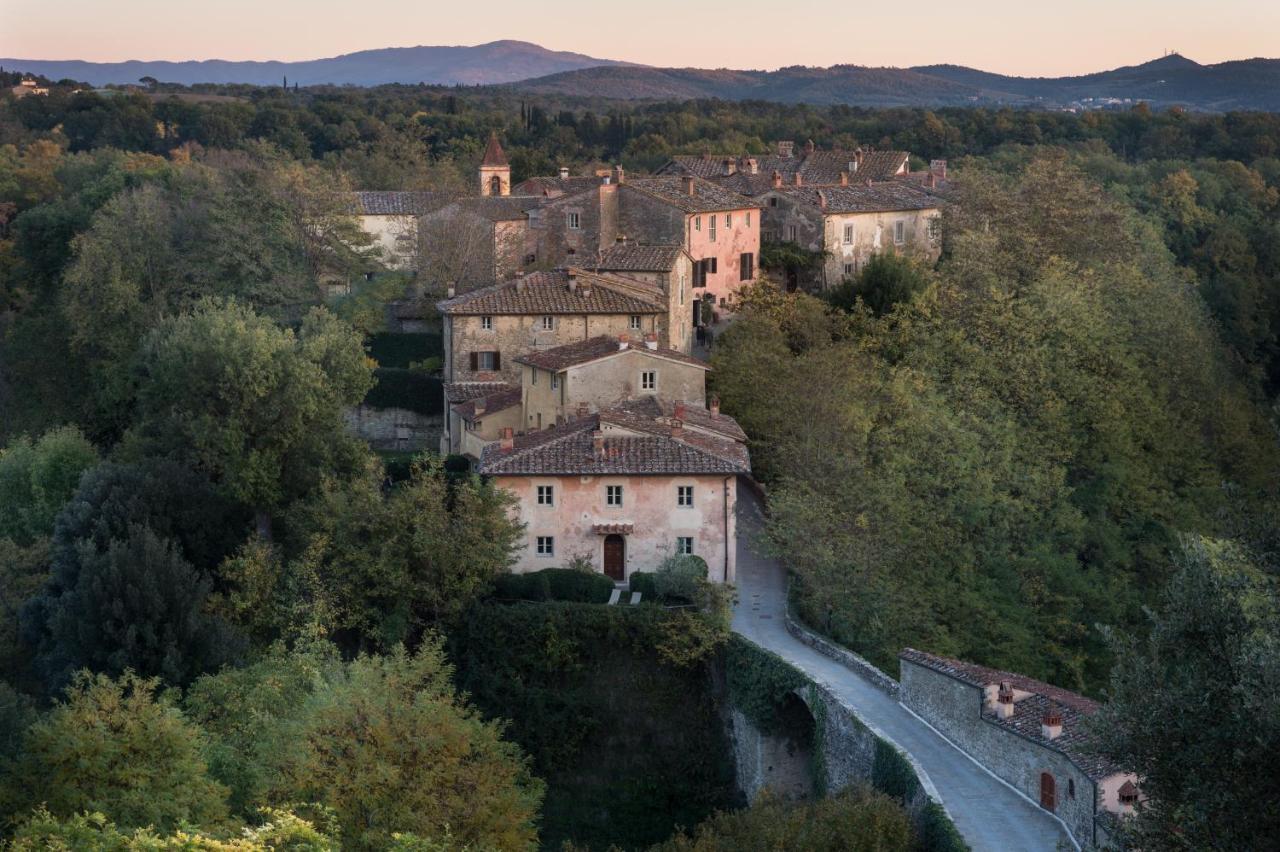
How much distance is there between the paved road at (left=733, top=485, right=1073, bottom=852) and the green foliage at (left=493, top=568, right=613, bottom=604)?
308cm

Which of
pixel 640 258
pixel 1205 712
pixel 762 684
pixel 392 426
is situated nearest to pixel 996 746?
pixel 762 684

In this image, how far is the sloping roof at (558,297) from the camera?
4828 centimetres

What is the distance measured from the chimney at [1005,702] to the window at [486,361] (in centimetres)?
2402

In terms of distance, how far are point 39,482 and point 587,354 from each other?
16.2 metres

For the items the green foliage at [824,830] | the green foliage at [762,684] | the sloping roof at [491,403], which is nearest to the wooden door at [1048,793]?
the green foliage at [824,830]

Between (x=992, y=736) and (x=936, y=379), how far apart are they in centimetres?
2203

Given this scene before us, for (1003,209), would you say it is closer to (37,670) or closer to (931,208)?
(931,208)

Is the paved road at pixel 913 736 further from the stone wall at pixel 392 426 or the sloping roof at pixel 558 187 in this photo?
the sloping roof at pixel 558 187

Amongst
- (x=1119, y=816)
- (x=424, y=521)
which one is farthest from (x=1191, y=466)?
(x=1119, y=816)

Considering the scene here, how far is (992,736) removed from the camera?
27609mm

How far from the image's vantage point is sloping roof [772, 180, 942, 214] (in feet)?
205

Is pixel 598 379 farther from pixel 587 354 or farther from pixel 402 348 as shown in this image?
pixel 402 348

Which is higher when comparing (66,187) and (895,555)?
(66,187)

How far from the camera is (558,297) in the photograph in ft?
160
